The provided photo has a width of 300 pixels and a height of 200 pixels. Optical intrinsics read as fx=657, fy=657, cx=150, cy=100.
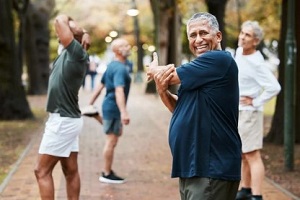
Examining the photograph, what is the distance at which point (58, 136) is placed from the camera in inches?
240

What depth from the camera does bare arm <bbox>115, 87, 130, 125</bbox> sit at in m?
8.16

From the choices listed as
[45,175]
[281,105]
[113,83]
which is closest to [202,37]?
[45,175]

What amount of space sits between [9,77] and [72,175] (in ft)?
36.7

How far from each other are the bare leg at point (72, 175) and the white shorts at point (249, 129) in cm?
185

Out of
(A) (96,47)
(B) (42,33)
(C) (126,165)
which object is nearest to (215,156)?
(C) (126,165)

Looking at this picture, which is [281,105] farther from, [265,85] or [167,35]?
[167,35]

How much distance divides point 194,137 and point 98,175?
5281mm

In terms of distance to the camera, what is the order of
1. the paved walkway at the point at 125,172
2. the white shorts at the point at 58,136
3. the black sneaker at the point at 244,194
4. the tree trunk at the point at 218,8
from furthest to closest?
the tree trunk at the point at 218,8 → the paved walkway at the point at 125,172 → the black sneaker at the point at 244,194 → the white shorts at the point at 58,136

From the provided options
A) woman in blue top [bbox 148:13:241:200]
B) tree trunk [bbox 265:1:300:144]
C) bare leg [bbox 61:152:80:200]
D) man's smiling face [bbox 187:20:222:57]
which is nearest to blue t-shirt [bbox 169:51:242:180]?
woman in blue top [bbox 148:13:241:200]

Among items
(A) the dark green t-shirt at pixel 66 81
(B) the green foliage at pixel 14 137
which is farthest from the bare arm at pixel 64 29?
(B) the green foliage at pixel 14 137

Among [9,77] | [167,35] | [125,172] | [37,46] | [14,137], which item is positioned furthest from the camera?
[37,46]

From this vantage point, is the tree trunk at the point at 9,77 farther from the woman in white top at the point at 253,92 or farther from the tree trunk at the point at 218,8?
the woman in white top at the point at 253,92

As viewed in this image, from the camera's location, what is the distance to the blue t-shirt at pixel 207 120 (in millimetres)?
4121

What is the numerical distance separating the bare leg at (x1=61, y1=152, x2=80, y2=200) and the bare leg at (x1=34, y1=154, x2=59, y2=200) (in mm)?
302
